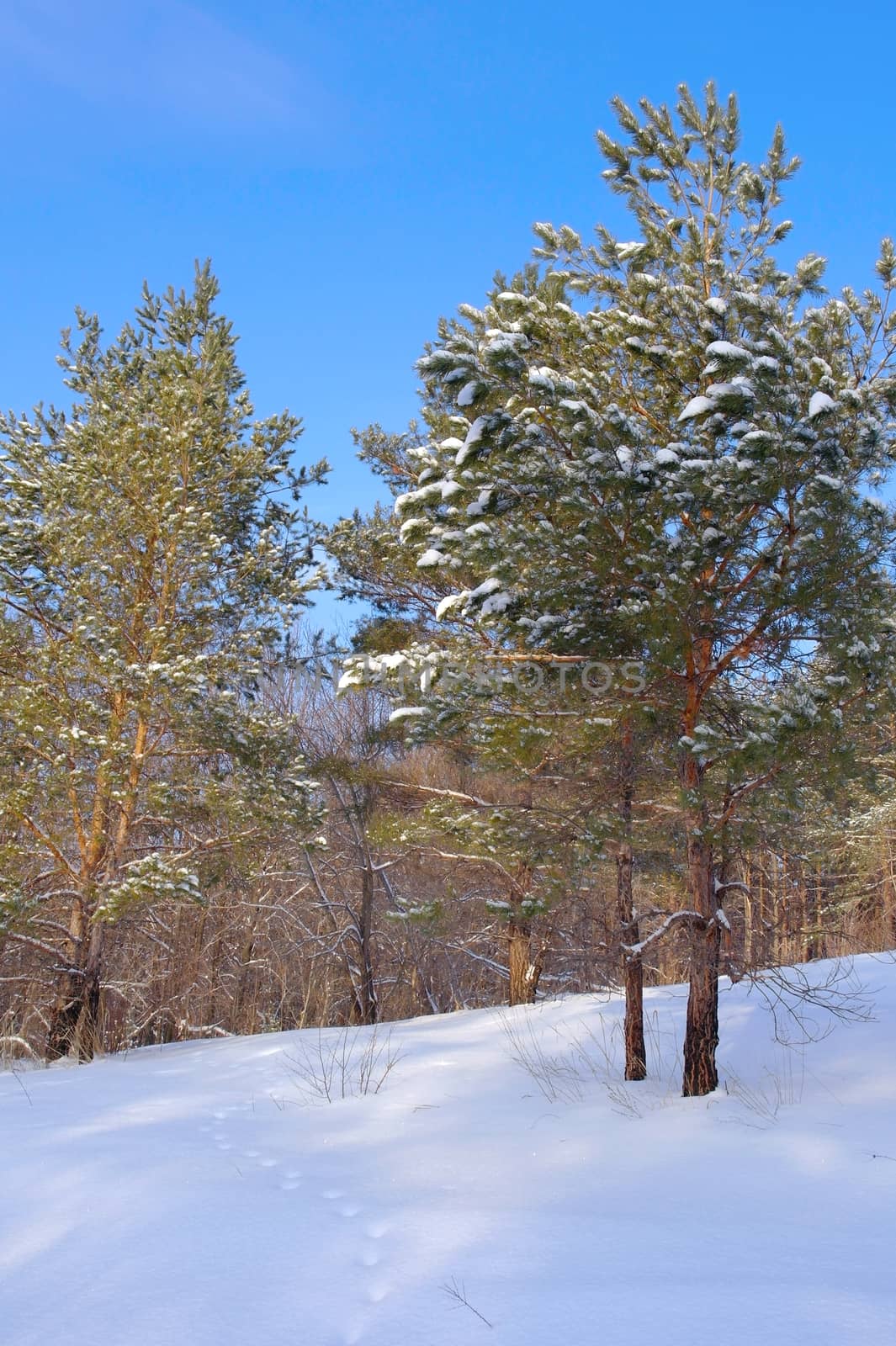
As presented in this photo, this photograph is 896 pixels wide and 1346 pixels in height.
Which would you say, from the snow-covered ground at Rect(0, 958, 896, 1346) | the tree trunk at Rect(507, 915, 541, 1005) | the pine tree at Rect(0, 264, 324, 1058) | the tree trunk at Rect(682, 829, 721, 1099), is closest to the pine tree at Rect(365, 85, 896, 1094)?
the tree trunk at Rect(682, 829, 721, 1099)

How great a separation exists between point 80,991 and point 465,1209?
7.69m

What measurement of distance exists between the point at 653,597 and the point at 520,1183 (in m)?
3.27

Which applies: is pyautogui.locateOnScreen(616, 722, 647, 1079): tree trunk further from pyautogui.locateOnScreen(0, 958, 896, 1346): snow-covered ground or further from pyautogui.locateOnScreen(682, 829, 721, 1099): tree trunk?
Result: pyautogui.locateOnScreen(682, 829, 721, 1099): tree trunk

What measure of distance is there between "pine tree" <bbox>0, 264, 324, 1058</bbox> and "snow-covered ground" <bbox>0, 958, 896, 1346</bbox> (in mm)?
3385

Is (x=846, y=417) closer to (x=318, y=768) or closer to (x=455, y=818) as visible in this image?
(x=455, y=818)

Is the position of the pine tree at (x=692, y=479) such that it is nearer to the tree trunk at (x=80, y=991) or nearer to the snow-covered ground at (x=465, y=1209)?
the snow-covered ground at (x=465, y=1209)

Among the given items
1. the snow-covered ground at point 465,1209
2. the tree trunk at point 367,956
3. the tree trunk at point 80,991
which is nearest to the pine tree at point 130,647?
the tree trunk at point 80,991

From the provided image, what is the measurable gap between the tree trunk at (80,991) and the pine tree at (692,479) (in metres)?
6.50

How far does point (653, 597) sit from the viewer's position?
540cm

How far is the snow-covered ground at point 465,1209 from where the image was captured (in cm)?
255

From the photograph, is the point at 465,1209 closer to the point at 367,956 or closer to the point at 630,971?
the point at 630,971

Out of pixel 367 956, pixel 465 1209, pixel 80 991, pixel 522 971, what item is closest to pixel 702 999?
pixel 465 1209

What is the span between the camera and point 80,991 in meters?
9.90

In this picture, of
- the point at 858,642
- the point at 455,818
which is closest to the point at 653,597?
the point at 858,642
